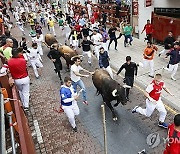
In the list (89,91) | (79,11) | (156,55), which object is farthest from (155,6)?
(79,11)

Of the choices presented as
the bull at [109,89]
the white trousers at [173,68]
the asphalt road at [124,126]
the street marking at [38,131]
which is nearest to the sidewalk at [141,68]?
the white trousers at [173,68]

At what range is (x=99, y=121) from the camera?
7641 mm

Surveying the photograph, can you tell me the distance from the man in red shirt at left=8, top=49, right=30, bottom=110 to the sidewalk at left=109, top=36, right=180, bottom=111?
4789 mm

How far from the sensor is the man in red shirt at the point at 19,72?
729 cm

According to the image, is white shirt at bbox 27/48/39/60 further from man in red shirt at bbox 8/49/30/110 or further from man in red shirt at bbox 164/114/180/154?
man in red shirt at bbox 164/114/180/154

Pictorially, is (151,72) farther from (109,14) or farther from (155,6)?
(109,14)

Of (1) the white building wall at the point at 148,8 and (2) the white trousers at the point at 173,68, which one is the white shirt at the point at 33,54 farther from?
(1) the white building wall at the point at 148,8

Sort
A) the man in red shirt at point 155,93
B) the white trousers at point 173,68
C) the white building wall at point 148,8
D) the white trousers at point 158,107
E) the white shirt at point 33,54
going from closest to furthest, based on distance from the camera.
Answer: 1. the man in red shirt at point 155,93
2. the white trousers at point 158,107
3. the white trousers at point 173,68
4. the white shirt at point 33,54
5. the white building wall at point 148,8

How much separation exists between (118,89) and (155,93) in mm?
1149

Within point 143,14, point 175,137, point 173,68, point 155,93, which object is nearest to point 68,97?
point 155,93

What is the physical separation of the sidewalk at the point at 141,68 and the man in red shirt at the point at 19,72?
4789mm

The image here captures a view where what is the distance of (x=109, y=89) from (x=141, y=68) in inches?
177

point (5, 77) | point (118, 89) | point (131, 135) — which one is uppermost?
point (5, 77)

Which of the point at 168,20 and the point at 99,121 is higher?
the point at 168,20
